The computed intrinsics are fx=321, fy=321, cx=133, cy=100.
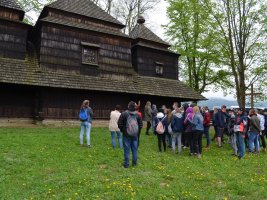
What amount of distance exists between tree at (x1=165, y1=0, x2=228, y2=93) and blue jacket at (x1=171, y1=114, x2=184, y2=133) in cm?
1946

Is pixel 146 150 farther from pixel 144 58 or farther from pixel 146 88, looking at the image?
pixel 144 58

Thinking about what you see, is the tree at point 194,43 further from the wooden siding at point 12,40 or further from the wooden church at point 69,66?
the wooden siding at point 12,40

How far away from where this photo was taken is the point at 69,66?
68.6ft

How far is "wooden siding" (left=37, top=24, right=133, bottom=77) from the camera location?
20312mm

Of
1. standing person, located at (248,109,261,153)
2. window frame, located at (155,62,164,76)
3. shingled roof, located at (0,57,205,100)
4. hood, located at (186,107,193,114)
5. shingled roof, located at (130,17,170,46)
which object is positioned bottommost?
standing person, located at (248,109,261,153)

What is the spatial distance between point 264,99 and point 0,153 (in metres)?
32.1

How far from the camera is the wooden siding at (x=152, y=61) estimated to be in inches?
1025

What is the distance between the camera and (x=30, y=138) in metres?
14.0

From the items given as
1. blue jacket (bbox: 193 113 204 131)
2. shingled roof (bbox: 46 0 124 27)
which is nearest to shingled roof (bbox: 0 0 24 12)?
shingled roof (bbox: 46 0 124 27)

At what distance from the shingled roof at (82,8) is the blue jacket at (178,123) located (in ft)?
42.9

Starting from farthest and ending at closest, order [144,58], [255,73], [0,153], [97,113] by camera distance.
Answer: [255,73] < [144,58] < [97,113] < [0,153]

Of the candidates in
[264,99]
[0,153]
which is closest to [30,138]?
[0,153]

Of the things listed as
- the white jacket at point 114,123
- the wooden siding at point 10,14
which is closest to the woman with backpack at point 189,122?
the white jacket at point 114,123

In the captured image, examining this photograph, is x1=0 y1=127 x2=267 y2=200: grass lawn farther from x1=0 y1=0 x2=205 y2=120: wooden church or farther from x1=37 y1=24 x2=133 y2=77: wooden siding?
x1=37 y1=24 x2=133 y2=77: wooden siding
